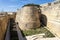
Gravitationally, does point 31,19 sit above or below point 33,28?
above

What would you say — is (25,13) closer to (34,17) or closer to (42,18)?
(34,17)

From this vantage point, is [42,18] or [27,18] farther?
[42,18]

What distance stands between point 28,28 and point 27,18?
1.02 meters

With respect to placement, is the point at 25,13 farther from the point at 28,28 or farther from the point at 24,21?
the point at 28,28

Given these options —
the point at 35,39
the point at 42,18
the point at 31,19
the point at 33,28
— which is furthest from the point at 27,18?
the point at 35,39

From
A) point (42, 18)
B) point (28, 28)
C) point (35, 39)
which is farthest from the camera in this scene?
point (42, 18)

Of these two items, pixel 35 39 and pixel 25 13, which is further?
pixel 25 13

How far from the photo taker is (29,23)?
38.3 ft

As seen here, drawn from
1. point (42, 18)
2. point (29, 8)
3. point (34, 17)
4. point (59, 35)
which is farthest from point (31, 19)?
point (59, 35)

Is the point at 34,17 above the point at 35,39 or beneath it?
above

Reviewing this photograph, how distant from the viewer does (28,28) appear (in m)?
11.5

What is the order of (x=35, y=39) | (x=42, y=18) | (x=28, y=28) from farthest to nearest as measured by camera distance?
(x=42, y=18)
(x=28, y=28)
(x=35, y=39)

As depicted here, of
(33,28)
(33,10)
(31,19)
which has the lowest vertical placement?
(33,28)

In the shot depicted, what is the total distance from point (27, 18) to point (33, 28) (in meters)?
1.14
